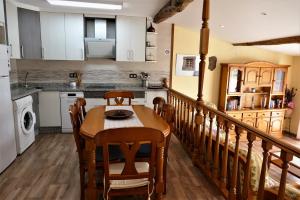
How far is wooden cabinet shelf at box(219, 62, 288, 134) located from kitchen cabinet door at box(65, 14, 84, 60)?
3.39 metres

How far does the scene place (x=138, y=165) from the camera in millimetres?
2098

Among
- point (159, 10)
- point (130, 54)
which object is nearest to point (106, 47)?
point (130, 54)

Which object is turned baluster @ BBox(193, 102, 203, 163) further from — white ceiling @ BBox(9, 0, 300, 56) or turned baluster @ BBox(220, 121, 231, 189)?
white ceiling @ BBox(9, 0, 300, 56)

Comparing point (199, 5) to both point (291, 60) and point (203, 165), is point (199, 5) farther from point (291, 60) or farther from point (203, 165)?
point (291, 60)

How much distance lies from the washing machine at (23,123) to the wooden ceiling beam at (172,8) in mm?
2639

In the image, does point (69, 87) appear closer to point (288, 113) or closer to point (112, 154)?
point (112, 154)

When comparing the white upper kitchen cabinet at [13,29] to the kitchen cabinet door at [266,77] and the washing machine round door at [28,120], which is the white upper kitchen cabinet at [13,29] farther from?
the kitchen cabinet door at [266,77]

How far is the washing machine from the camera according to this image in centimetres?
339

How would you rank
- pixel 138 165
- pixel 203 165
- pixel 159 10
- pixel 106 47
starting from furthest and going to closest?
pixel 106 47, pixel 159 10, pixel 203 165, pixel 138 165

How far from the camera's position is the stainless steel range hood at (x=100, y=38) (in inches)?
180

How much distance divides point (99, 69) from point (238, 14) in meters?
2.94

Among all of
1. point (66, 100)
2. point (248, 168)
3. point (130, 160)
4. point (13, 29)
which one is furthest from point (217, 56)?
point (130, 160)

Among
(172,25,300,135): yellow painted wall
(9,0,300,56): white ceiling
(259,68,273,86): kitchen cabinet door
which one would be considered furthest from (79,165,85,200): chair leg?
(259,68,273,86): kitchen cabinet door

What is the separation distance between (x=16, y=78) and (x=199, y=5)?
381 cm
